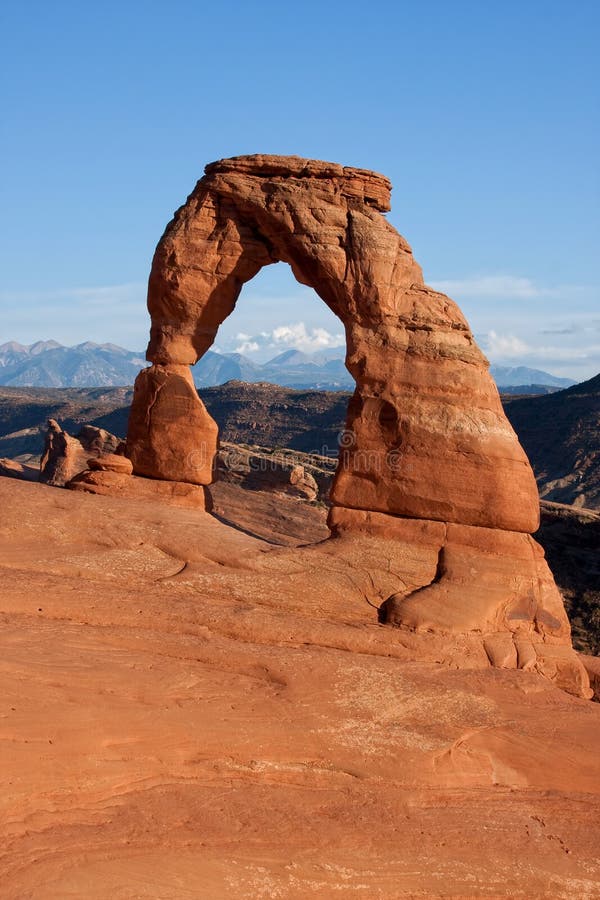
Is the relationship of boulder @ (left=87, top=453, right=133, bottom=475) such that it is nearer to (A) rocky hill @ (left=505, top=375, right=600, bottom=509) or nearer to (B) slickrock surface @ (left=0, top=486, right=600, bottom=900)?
(B) slickrock surface @ (left=0, top=486, right=600, bottom=900)

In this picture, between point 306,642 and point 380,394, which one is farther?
point 380,394

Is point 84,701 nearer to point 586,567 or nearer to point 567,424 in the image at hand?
point 586,567

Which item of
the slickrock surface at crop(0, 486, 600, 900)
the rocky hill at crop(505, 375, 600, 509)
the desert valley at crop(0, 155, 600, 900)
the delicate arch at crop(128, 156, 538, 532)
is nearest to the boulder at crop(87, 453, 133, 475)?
the desert valley at crop(0, 155, 600, 900)

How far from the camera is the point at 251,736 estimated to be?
35.2 ft

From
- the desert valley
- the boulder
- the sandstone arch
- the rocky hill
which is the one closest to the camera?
the desert valley

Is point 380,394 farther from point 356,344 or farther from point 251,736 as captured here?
point 251,736

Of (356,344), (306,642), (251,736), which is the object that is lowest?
(251,736)

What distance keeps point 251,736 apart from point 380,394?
7.20 meters

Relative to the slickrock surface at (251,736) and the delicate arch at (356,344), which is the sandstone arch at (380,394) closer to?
the delicate arch at (356,344)

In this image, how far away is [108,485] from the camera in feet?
56.3

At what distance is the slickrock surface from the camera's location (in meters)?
8.88

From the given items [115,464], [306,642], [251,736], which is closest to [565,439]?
[115,464]

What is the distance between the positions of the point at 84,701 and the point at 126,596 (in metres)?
2.85

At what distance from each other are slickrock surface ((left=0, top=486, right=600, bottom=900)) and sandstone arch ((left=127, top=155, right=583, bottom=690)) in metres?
1.12
